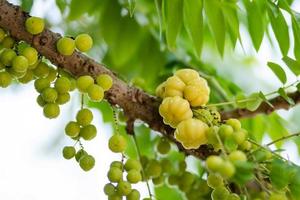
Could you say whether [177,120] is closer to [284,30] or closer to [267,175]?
[267,175]

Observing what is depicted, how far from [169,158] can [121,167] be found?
0.38 meters

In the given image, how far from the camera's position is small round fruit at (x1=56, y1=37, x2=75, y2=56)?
3.59 feet

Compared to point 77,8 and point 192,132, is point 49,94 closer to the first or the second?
point 192,132

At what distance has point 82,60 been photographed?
1.15 m

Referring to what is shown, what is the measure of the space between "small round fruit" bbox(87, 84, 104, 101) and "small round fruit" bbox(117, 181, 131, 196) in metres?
0.17

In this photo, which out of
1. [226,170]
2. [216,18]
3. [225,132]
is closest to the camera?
[226,170]

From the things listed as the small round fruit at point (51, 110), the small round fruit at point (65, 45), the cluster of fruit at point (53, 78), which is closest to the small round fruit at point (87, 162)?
the cluster of fruit at point (53, 78)

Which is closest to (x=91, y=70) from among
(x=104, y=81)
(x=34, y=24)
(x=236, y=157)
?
(x=104, y=81)

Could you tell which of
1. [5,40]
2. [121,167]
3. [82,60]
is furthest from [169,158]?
[5,40]

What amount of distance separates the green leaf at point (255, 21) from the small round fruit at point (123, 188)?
40cm

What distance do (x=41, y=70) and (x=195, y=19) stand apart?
1.08 ft

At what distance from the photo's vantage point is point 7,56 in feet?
3.55

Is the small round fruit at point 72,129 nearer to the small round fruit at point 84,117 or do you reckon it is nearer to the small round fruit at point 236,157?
the small round fruit at point 84,117

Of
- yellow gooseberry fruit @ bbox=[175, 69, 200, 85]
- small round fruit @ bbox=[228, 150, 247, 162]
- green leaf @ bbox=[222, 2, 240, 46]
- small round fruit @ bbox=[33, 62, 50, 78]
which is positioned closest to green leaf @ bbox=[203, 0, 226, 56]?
green leaf @ bbox=[222, 2, 240, 46]
